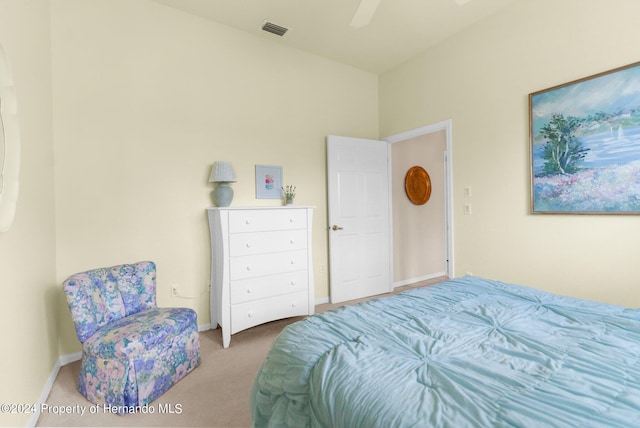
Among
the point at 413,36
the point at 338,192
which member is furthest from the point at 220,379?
the point at 413,36

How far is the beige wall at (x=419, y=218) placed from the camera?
443cm

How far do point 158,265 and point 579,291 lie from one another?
11.5 ft

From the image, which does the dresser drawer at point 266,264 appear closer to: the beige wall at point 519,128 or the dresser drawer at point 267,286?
the dresser drawer at point 267,286

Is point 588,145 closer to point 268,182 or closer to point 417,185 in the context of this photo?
point 417,185

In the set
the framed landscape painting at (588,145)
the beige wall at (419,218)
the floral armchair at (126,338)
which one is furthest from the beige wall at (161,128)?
the framed landscape painting at (588,145)

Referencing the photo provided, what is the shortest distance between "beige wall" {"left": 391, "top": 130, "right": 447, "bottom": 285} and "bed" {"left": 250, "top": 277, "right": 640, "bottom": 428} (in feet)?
9.41

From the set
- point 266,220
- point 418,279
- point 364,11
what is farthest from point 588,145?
point 418,279

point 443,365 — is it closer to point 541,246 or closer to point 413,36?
point 541,246

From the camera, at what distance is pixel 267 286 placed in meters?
2.82

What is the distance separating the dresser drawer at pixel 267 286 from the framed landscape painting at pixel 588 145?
220 cm

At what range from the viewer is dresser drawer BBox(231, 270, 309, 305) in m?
2.66

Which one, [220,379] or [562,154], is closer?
[220,379]

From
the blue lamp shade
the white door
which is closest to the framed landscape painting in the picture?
the white door

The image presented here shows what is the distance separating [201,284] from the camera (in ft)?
9.68
